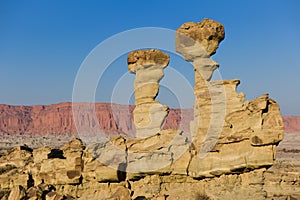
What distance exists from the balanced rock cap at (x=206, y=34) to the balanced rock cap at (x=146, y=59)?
3.09 meters

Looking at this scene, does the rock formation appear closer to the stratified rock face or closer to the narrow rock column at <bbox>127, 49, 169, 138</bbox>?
the stratified rock face

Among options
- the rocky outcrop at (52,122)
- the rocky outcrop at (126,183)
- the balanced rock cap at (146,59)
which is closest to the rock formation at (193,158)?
the rocky outcrop at (126,183)

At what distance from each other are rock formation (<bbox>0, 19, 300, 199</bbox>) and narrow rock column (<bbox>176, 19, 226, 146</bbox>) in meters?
0.05

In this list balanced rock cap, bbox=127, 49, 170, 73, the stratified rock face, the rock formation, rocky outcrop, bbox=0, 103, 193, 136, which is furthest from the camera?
rocky outcrop, bbox=0, 103, 193, 136

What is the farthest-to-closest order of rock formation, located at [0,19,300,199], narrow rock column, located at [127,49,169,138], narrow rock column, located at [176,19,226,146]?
1. narrow rock column, located at [127,49,169,138]
2. narrow rock column, located at [176,19,226,146]
3. rock formation, located at [0,19,300,199]

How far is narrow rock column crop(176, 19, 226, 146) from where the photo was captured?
1700 cm

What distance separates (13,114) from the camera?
197500mm

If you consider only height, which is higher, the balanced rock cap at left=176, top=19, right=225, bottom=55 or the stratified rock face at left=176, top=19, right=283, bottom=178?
the balanced rock cap at left=176, top=19, right=225, bottom=55

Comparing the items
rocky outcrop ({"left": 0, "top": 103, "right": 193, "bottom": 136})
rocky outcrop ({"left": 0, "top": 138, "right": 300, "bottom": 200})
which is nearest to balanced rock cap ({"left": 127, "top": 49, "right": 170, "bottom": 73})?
rocky outcrop ({"left": 0, "top": 138, "right": 300, "bottom": 200})

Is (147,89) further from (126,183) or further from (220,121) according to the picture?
(126,183)

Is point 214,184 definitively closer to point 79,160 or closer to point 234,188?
point 234,188

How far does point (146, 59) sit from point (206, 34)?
4629mm

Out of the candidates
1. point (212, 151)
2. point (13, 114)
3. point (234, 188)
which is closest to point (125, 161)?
point (212, 151)

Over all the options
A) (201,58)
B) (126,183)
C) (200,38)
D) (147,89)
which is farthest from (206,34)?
(126,183)
